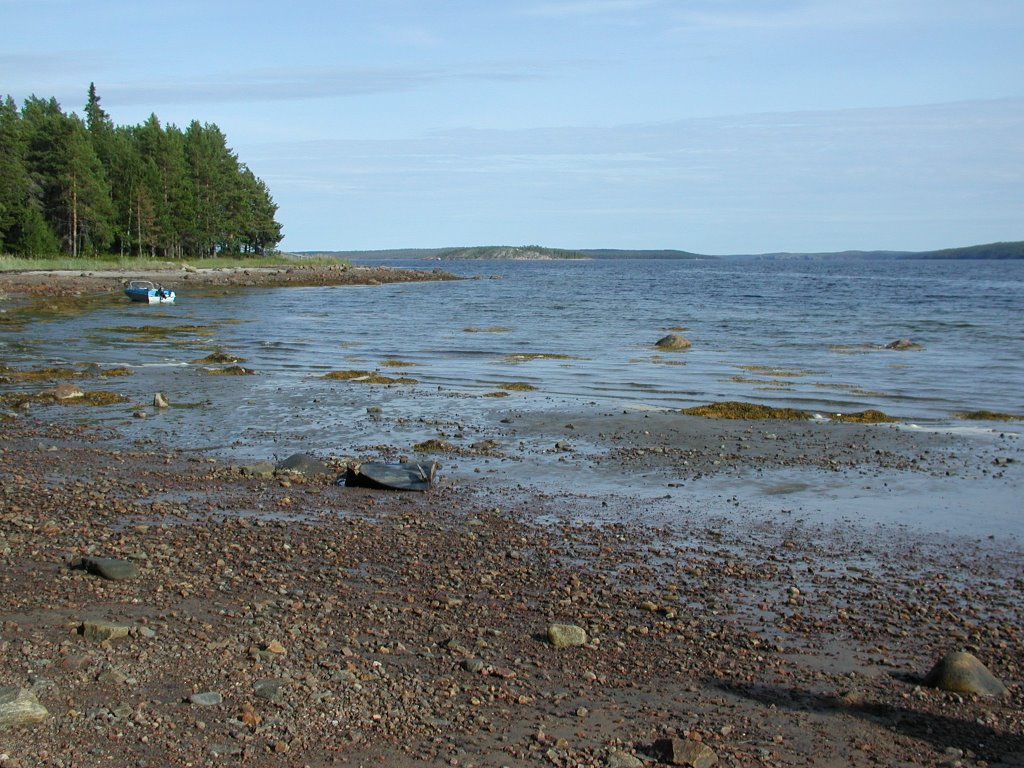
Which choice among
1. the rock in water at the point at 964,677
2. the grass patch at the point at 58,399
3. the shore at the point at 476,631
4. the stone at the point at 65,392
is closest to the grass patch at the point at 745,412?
the shore at the point at 476,631

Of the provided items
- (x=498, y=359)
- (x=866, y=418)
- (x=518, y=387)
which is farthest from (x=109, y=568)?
(x=498, y=359)

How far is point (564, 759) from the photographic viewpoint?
239 inches

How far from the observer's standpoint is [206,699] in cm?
653

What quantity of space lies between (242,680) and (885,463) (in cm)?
1178

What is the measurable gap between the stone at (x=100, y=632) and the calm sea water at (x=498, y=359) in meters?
8.77

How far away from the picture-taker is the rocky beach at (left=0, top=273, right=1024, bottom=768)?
628 cm

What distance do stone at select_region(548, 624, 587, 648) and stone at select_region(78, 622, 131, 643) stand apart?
3192mm

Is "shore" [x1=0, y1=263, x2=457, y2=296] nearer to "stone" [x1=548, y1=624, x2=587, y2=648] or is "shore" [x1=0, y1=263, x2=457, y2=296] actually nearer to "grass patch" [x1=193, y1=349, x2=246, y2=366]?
"grass patch" [x1=193, y1=349, x2=246, y2=366]

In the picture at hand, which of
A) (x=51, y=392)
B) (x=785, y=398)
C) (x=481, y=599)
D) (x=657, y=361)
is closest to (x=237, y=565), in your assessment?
(x=481, y=599)

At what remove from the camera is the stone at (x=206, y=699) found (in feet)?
21.2

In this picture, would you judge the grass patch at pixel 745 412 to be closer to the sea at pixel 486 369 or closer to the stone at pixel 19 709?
the sea at pixel 486 369

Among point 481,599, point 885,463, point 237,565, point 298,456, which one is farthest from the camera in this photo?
point 885,463

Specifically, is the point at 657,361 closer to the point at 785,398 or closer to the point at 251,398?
the point at 785,398

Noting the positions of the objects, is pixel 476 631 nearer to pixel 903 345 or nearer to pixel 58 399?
pixel 58 399
